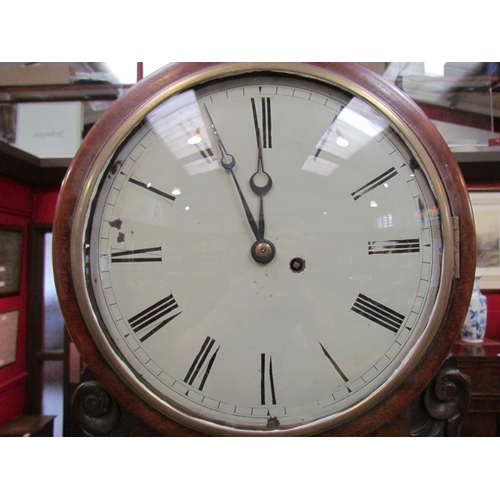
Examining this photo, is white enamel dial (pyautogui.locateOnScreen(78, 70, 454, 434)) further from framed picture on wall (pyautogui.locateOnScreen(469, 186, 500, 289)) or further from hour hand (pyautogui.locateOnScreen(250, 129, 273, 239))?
framed picture on wall (pyautogui.locateOnScreen(469, 186, 500, 289))

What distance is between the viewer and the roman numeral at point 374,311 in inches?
22.7

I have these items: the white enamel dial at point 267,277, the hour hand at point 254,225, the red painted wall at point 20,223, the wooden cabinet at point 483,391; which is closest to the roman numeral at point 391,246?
the white enamel dial at point 267,277

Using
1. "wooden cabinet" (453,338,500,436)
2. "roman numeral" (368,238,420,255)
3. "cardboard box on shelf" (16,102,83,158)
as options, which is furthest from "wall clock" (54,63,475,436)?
"wooden cabinet" (453,338,500,436)

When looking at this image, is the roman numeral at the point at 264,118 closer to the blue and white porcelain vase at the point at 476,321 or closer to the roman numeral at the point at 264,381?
the roman numeral at the point at 264,381

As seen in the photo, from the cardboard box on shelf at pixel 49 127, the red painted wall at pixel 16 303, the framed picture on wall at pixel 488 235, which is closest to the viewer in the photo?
the cardboard box on shelf at pixel 49 127

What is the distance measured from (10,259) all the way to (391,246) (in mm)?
1059

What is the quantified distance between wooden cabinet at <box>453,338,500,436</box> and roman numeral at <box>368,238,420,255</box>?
0.63 m

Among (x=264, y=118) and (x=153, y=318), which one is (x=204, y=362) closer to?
(x=153, y=318)

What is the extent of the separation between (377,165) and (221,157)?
252 mm

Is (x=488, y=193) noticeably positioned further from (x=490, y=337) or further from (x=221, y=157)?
(x=221, y=157)

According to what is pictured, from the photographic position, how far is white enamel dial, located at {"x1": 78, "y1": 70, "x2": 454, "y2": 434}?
0.57 m

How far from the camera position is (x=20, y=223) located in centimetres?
110

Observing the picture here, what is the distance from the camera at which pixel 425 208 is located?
1.87 ft

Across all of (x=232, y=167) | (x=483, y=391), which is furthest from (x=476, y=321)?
(x=232, y=167)
